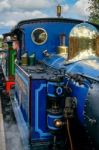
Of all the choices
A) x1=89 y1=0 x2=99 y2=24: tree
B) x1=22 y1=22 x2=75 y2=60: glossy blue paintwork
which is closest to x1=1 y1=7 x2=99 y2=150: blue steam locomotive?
x1=22 y1=22 x2=75 y2=60: glossy blue paintwork

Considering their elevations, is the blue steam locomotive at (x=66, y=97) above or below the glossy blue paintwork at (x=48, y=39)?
below

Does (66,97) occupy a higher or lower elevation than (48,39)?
lower

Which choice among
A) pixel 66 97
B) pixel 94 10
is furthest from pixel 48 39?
pixel 94 10

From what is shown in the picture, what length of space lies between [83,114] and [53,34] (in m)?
3.86

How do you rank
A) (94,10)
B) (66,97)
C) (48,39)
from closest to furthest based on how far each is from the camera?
(66,97) < (48,39) < (94,10)

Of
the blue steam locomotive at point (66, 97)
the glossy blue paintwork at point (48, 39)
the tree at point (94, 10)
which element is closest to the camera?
the blue steam locomotive at point (66, 97)

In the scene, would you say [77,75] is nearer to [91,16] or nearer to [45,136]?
[45,136]

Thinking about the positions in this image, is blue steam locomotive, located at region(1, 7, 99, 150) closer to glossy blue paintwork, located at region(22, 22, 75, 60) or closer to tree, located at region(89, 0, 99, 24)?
glossy blue paintwork, located at region(22, 22, 75, 60)

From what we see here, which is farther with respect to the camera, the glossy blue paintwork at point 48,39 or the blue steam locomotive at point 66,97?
the glossy blue paintwork at point 48,39

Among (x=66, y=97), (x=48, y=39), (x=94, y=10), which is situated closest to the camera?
(x=66, y=97)

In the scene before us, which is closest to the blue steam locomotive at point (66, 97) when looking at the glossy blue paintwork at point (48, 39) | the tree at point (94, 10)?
the glossy blue paintwork at point (48, 39)

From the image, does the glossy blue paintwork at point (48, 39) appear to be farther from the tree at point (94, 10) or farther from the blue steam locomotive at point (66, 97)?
the tree at point (94, 10)

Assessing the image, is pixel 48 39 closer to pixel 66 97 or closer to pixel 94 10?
pixel 66 97

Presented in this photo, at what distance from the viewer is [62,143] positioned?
185 inches
